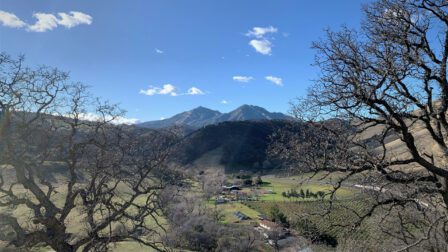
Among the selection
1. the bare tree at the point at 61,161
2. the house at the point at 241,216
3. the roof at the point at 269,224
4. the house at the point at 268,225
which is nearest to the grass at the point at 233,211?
the house at the point at 241,216

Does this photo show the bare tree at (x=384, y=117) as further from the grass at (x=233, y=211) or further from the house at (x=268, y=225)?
the grass at (x=233, y=211)

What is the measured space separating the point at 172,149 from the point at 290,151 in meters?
6.53

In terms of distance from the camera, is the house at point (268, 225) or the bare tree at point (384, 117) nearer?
the bare tree at point (384, 117)

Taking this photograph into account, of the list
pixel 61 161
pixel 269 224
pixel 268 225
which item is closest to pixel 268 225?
pixel 268 225

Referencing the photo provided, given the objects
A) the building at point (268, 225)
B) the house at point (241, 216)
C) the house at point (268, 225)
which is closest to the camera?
the house at point (268, 225)

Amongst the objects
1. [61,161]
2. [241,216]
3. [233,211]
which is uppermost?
[61,161]

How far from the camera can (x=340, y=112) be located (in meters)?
10.8

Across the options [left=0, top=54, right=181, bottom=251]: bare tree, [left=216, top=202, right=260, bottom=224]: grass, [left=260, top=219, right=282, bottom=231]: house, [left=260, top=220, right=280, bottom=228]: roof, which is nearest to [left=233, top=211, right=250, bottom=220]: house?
[left=216, top=202, right=260, bottom=224]: grass

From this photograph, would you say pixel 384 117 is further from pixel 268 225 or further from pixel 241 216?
pixel 241 216

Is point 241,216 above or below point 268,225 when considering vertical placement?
below

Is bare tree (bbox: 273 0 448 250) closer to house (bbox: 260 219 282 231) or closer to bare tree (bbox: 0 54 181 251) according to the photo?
bare tree (bbox: 0 54 181 251)

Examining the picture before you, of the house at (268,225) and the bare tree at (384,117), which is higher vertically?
the bare tree at (384,117)

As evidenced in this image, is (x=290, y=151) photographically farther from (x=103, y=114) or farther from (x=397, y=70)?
(x=103, y=114)

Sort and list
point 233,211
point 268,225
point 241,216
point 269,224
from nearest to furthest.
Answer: point 268,225, point 269,224, point 241,216, point 233,211
